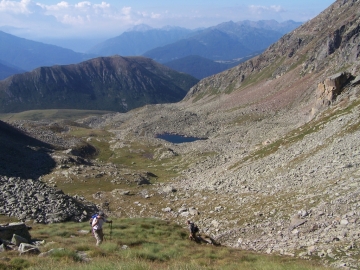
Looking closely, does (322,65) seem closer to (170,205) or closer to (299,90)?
(299,90)

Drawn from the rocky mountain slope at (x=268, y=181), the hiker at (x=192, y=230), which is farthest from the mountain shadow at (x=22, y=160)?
the hiker at (x=192, y=230)

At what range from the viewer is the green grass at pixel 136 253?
473 inches

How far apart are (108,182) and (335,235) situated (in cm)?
4165

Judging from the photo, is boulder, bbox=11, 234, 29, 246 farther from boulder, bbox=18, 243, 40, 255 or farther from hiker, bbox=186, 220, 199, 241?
hiker, bbox=186, 220, 199, 241

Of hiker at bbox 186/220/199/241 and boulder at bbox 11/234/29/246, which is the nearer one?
boulder at bbox 11/234/29/246

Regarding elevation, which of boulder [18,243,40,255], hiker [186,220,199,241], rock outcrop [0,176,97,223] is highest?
boulder [18,243,40,255]

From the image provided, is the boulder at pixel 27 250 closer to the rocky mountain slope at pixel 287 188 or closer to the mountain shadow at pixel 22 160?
the rocky mountain slope at pixel 287 188

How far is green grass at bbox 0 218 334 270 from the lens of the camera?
1202 cm

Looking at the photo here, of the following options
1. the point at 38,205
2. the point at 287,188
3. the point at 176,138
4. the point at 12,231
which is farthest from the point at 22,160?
the point at 176,138

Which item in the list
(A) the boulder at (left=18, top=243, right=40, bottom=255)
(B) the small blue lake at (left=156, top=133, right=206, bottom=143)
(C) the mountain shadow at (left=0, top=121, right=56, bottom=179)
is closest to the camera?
(A) the boulder at (left=18, top=243, right=40, bottom=255)

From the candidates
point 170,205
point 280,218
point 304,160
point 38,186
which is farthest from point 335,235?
point 38,186

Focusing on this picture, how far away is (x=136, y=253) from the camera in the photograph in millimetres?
15062

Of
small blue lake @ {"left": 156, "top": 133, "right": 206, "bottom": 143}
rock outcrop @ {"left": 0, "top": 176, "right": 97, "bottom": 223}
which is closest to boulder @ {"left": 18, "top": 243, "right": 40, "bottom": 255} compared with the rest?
rock outcrop @ {"left": 0, "top": 176, "right": 97, "bottom": 223}

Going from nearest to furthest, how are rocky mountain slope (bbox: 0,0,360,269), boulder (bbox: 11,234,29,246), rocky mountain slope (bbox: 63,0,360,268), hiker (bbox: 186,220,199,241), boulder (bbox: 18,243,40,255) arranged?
boulder (bbox: 18,243,40,255)
boulder (bbox: 11,234,29,246)
rocky mountain slope (bbox: 63,0,360,268)
rocky mountain slope (bbox: 0,0,360,269)
hiker (bbox: 186,220,199,241)
